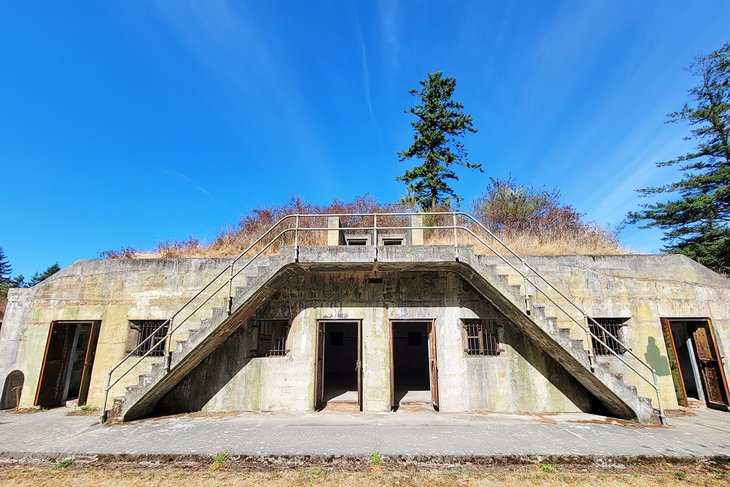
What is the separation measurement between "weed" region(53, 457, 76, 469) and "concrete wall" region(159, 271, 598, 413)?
3.25 meters

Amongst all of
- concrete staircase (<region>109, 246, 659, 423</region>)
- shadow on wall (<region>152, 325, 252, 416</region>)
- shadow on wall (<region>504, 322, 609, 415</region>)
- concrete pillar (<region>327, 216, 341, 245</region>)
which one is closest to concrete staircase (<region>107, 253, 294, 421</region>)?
concrete staircase (<region>109, 246, 659, 423</region>)

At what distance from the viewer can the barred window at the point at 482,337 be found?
946cm

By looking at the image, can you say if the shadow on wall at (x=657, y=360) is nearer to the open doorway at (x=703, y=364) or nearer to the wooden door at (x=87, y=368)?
the open doorway at (x=703, y=364)

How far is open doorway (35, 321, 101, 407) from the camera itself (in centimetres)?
977

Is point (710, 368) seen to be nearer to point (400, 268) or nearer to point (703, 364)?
point (703, 364)

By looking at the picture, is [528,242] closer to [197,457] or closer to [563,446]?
[563,446]

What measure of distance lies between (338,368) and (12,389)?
11779 mm

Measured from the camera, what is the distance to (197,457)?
6.02m

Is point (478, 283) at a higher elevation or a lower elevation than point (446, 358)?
higher

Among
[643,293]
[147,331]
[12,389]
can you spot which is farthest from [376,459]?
[12,389]

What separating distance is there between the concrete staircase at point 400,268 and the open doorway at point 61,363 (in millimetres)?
2526

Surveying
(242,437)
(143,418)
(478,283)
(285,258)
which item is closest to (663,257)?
(478,283)

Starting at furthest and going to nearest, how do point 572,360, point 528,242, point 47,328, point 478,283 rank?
point 528,242, point 47,328, point 478,283, point 572,360

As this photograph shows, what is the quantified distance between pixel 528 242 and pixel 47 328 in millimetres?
16277
